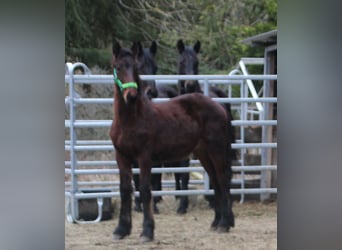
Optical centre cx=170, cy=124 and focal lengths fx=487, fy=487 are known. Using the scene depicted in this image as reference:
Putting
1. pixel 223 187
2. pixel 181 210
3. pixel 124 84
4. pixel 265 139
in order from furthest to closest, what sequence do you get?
pixel 265 139
pixel 181 210
pixel 223 187
pixel 124 84

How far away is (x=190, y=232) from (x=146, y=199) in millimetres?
404

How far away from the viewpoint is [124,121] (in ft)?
10.1

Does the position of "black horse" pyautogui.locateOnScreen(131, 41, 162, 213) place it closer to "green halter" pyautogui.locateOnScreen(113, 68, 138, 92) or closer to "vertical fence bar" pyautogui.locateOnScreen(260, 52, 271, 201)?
"green halter" pyautogui.locateOnScreen(113, 68, 138, 92)

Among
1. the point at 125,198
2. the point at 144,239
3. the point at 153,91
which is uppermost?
the point at 153,91

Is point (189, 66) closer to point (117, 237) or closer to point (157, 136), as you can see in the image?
point (157, 136)

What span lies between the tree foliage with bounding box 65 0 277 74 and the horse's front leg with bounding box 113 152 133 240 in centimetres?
70

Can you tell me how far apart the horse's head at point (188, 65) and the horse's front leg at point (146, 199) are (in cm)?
67

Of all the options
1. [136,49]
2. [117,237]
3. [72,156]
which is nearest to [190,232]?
[117,237]

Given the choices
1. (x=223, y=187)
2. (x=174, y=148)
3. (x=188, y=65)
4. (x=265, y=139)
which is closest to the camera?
(x=174, y=148)

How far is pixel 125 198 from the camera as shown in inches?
124
